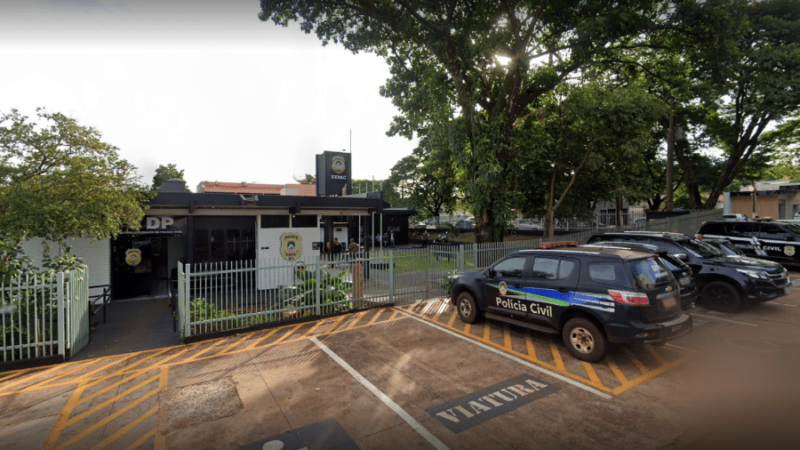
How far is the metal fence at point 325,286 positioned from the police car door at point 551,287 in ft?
13.0

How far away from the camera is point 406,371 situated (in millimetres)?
6059

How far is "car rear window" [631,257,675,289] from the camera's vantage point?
585cm

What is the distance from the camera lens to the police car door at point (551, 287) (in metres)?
→ 6.49

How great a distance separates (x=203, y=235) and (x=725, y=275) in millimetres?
16390

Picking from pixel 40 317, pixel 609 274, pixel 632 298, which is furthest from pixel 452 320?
pixel 40 317

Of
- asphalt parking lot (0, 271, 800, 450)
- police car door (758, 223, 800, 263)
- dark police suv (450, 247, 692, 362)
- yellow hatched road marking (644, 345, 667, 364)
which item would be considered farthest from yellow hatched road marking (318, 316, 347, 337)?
police car door (758, 223, 800, 263)

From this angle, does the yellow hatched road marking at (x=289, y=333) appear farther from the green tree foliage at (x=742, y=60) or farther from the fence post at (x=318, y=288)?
the green tree foliage at (x=742, y=60)

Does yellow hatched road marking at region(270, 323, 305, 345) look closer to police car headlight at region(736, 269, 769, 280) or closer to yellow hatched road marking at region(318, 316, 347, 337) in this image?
yellow hatched road marking at region(318, 316, 347, 337)

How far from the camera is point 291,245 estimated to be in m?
15.6

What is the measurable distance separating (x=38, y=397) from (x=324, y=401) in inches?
163

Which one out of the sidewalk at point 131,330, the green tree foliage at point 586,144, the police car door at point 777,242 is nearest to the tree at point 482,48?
the green tree foliage at point 586,144

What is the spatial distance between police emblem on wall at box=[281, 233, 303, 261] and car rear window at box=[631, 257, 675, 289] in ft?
41.5

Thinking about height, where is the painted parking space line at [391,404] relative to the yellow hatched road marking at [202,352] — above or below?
below

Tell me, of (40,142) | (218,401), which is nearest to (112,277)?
(40,142)
